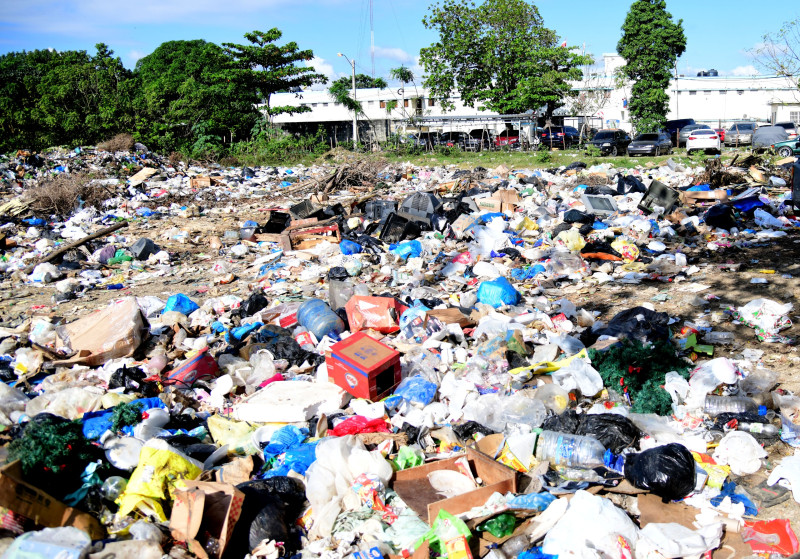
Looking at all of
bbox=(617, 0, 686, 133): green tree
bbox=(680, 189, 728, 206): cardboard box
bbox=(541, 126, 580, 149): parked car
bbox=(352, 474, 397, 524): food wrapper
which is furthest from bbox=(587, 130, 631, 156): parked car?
bbox=(352, 474, 397, 524): food wrapper

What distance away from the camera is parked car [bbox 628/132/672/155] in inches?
631

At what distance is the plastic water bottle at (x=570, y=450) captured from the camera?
2.80 meters

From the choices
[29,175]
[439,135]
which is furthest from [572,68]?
[29,175]

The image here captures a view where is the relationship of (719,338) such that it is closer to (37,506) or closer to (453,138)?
(37,506)

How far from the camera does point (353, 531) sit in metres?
2.39

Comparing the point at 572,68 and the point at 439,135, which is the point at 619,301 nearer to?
the point at 439,135

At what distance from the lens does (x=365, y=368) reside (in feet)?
11.0

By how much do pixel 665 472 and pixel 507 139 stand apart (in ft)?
71.0

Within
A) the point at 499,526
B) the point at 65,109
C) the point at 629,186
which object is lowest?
the point at 499,526

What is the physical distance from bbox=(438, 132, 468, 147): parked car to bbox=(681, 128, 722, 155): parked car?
8020mm

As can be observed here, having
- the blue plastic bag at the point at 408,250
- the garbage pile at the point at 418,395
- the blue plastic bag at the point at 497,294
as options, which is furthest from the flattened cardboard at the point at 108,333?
the blue plastic bag at the point at 408,250

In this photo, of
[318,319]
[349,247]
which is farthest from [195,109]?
[318,319]

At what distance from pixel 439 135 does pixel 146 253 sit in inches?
607

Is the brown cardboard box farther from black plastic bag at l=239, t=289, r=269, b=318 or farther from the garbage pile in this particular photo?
black plastic bag at l=239, t=289, r=269, b=318
